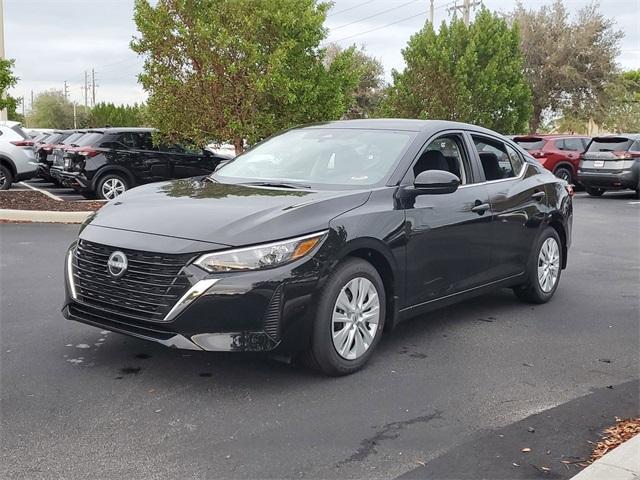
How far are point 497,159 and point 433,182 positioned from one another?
155cm

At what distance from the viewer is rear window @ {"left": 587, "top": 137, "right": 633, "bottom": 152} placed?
1938 cm

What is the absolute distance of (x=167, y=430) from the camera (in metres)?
3.89

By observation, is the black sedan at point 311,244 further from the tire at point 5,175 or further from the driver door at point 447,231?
the tire at point 5,175

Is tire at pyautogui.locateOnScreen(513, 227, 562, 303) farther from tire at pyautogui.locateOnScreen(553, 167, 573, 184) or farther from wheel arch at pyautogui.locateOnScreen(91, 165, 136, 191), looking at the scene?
tire at pyautogui.locateOnScreen(553, 167, 573, 184)

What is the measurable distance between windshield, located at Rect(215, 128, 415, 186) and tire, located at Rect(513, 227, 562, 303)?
1.92m

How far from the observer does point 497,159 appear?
6527 millimetres

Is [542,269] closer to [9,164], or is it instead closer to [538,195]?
[538,195]

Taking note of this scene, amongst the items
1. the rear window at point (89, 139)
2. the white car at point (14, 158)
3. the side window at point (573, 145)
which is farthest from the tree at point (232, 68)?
the side window at point (573, 145)

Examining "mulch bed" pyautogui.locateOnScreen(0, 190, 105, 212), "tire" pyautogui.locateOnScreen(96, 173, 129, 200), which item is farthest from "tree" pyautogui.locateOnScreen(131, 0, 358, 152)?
"mulch bed" pyautogui.locateOnScreen(0, 190, 105, 212)

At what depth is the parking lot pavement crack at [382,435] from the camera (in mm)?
3627

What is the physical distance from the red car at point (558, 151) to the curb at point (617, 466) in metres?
18.4

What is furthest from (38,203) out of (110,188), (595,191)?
(595,191)

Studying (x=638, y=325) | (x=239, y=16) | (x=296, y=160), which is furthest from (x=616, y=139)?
(x=296, y=160)

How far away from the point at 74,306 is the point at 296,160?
6.54 ft
